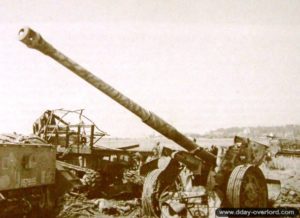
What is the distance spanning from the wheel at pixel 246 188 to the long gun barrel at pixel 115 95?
64cm

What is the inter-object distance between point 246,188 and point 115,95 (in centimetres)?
313

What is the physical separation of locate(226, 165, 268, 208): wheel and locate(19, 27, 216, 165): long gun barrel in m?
0.64

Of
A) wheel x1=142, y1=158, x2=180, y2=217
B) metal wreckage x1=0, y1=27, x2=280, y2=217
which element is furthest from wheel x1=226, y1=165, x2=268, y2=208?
wheel x1=142, y1=158, x2=180, y2=217

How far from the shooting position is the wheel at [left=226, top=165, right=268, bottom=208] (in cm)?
777

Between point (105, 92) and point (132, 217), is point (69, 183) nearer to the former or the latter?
point (132, 217)

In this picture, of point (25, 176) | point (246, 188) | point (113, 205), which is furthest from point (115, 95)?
point (113, 205)

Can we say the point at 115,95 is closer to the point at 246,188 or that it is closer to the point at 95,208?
the point at 246,188

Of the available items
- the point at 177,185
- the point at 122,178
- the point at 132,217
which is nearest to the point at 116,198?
the point at 122,178

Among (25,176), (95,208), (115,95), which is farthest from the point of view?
(95,208)

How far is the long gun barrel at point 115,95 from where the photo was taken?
Result: 5.76 metres

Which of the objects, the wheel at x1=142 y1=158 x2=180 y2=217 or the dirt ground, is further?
the dirt ground

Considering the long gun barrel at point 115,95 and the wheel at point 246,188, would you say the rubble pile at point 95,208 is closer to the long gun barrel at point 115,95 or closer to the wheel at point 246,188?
the long gun barrel at point 115,95

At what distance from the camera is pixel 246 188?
8.02m

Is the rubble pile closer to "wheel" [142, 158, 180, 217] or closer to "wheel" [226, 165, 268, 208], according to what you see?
"wheel" [142, 158, 180, 217]
